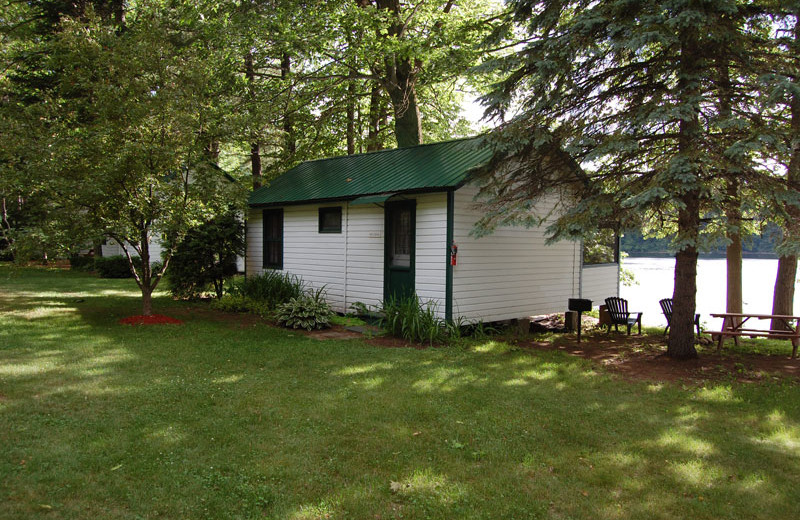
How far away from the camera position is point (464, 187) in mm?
9172

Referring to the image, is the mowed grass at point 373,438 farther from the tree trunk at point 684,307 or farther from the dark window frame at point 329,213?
the dark window frame at point 329,213

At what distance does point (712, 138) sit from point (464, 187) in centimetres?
381

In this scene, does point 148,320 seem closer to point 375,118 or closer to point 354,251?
point 354,251

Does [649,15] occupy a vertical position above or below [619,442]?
above

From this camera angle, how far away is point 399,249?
1016 cm

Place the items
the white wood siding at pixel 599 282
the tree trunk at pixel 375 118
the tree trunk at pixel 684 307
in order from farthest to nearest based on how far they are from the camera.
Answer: the tree trunk at pixel 375 118 < the white wood siding at pixel 599 282 < the tree trunk at pixel 684 307

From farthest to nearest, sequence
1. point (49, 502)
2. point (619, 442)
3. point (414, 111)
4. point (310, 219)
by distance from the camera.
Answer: point (414, 111) → point (310, 219) → point (619, 442) → point (49, 502)

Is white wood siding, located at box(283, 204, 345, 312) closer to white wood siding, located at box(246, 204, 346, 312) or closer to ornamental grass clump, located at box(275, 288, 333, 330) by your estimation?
white wood siding, located at box(246, 204, 346, 312)

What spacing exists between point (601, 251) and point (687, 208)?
564 cm

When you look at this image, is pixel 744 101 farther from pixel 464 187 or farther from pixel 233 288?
pixel 233 288

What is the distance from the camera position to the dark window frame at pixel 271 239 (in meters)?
13.2

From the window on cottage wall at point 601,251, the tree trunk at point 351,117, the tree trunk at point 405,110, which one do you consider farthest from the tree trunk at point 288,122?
the window on cottage wall at point 601,251

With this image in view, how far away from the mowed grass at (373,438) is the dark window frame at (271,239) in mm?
5702

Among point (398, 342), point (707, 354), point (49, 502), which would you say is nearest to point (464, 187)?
point (398, 342)
